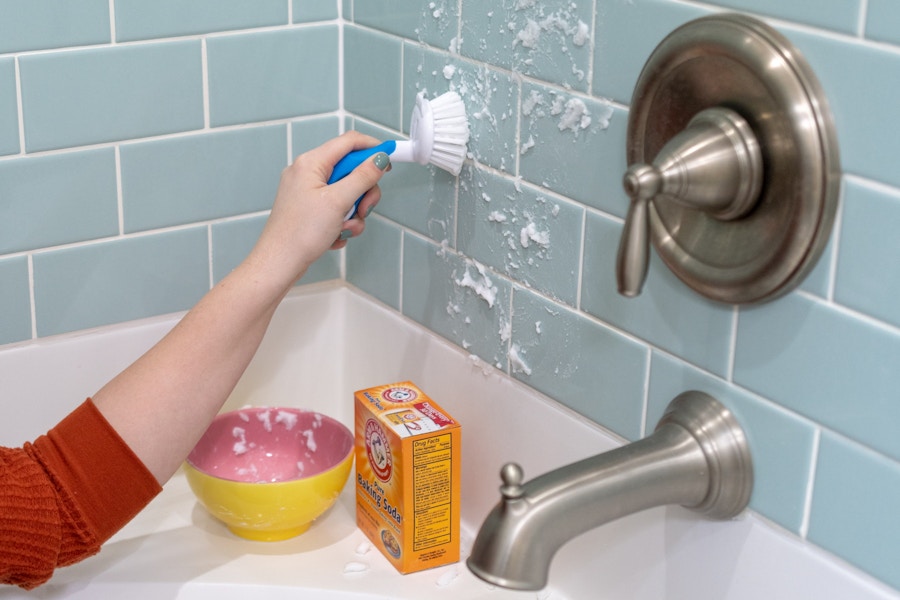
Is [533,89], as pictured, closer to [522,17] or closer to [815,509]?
[522,17]

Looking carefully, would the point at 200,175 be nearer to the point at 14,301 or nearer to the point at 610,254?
the point at 14,301

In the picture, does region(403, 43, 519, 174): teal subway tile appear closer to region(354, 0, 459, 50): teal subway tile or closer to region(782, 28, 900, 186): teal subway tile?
region(354, 0, 459, 50): teal subway tile

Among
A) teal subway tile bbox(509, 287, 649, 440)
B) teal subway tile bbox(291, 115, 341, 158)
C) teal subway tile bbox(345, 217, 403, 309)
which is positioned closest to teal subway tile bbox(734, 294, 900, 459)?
teal subway tile bbox(509, 287, 649, 440)

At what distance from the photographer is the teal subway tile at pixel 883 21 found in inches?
24.8

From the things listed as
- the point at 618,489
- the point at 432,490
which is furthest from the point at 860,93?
the point at 432,490

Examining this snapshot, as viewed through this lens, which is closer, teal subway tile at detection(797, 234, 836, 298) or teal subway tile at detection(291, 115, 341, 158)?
teal subway tile at detection(797, 234, 836, 298)

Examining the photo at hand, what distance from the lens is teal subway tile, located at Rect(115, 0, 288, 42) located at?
40.6 inches

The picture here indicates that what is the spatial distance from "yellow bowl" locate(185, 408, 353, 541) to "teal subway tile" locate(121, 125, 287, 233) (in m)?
0.20

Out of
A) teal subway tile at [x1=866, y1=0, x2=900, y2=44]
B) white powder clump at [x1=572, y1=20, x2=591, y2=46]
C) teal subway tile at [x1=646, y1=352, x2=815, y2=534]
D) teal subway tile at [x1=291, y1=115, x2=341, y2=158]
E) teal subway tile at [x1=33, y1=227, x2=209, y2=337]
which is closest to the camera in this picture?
teal subway tile at [x1=866, y1=0, x2=900, y2=44]

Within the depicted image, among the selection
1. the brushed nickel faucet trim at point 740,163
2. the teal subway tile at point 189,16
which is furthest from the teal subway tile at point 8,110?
the brushed nickel faucet trim at point 740,163

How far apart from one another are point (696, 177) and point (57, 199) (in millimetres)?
616

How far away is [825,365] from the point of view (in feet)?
2.32

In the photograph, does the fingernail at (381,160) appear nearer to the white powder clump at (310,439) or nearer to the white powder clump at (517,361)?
the white powder clump at (517,361)

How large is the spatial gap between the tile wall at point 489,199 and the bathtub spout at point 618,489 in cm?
2
